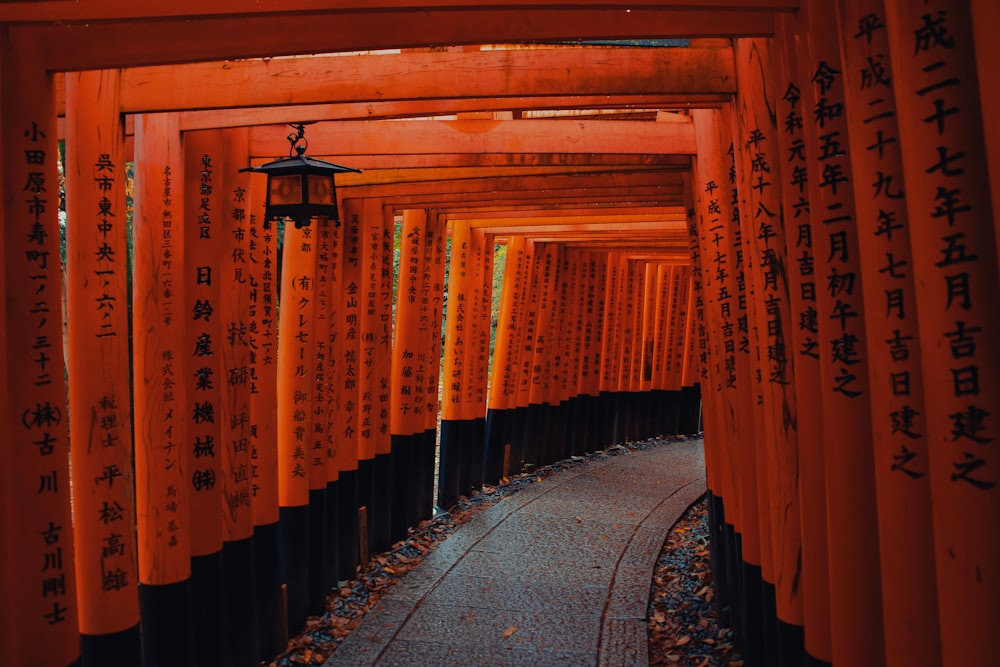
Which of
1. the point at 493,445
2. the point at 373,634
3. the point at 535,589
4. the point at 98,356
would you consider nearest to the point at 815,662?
the point at 98,356

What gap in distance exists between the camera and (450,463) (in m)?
12.1

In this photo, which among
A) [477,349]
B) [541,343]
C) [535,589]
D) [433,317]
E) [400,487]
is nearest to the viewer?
[535,589]

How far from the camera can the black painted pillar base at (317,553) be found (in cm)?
796

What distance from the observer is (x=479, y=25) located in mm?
3779

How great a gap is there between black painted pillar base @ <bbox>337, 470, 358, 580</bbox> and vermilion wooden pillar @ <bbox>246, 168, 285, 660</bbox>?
1723 mm

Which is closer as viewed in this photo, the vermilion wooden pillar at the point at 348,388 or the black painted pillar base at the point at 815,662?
the black painted pillar base at the point at 815,662

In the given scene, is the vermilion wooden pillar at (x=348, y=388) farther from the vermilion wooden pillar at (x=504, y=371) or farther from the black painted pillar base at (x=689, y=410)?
the black painted pillar base at (x=689, y=410)

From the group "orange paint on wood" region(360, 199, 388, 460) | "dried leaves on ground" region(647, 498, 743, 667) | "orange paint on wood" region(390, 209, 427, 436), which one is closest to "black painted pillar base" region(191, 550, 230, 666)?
"dried leaves on ground" region(647, 498, 743, 667)

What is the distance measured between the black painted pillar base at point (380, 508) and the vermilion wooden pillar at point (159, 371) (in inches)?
170

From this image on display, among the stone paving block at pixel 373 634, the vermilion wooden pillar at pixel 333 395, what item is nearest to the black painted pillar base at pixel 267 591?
the stone paving block at pixel 373 634

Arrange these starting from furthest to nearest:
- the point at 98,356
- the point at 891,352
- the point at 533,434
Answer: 1. the point at 533,434
2. the point at 98,356
3. the point at 891,352

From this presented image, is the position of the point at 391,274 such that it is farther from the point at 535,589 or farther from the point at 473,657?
the point at 473,657

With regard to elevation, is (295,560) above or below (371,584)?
above

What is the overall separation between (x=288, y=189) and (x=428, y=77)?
1.33 meters
